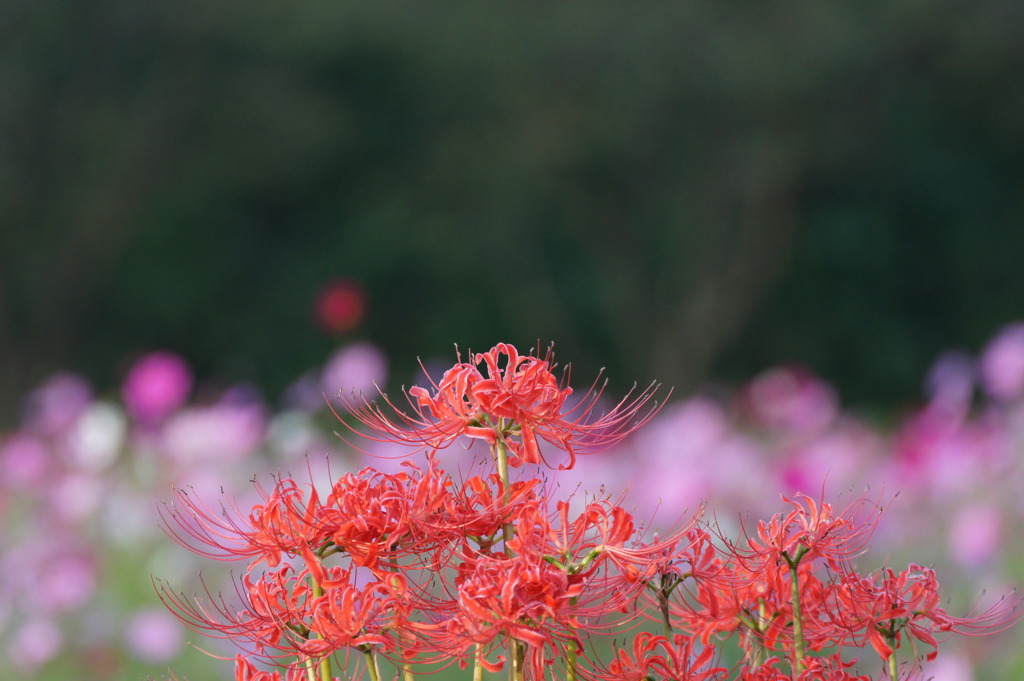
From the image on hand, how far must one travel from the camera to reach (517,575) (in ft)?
3.00

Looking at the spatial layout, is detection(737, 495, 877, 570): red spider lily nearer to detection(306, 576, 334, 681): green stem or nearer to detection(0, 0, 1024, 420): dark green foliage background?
detection(306, 576, 334, 681): green stem

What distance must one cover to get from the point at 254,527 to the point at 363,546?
0.12m

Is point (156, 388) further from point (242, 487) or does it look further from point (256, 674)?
point (256, 674)

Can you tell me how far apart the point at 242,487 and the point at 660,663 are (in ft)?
8.92

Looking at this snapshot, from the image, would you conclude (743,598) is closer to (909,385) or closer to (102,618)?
(102,618)

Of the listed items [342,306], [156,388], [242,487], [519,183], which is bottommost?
[242,487]

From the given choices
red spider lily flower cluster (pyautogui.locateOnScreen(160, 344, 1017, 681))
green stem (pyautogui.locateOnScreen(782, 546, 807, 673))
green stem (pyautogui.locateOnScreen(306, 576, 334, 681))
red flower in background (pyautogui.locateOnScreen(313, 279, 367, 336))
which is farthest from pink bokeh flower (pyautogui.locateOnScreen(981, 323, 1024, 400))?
green stem (pyautogui.locateOnScreen(306, 576, 334, 681))

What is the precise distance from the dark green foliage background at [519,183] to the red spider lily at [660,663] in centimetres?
767

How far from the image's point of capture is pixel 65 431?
12.5ft

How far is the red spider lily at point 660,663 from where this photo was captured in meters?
1.00

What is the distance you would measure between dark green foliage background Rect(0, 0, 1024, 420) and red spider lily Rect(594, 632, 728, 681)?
7.67m

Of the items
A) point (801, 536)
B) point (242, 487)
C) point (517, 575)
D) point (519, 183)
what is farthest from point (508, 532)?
point (519, 183)

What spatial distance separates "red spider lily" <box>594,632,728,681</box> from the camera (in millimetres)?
1004

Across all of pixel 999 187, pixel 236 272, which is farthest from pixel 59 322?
pixel 999 187
